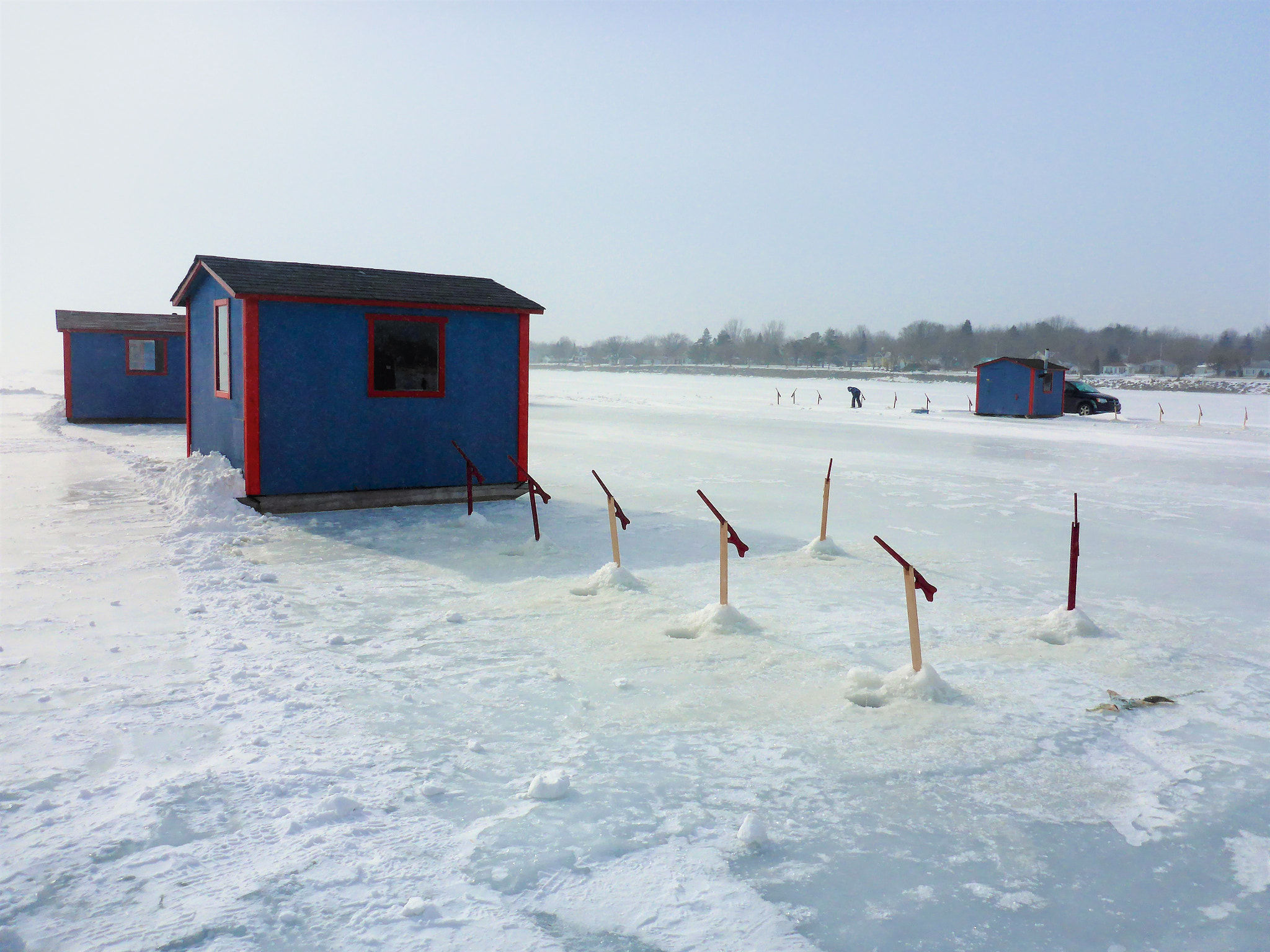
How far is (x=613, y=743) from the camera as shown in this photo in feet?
17.0

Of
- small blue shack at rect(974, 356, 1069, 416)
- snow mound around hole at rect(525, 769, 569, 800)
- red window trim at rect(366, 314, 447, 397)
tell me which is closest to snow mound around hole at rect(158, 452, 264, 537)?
red window trim at rect(366, 314, 447, 397)

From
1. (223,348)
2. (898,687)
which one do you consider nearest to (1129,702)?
(898,687)

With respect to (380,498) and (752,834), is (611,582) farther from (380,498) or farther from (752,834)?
(380,498)

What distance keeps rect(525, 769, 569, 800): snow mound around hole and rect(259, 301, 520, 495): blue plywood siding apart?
8949mm

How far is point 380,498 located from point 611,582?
5.55 m

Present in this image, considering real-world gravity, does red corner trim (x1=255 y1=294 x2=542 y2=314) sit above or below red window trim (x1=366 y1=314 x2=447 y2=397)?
above

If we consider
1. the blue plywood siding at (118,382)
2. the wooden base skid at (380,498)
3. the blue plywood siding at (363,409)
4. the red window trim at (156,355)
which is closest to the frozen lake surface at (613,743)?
the wooden base skid at (380,498)

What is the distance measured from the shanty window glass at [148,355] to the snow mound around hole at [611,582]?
22.7m

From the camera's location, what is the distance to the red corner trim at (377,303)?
12094 mm

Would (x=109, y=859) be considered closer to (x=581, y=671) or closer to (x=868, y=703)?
(x=581, y=671)

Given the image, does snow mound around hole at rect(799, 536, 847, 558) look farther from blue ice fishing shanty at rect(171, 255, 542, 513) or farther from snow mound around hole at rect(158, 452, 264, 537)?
snow mound around hole at rect(158, 452, 264, 537)

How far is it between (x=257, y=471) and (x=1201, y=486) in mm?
15803

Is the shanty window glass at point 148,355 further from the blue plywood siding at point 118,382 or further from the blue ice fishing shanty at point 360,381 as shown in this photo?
the blue ice fishing shanty at point 360,381

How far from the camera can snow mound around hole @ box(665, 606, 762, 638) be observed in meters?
7.27
